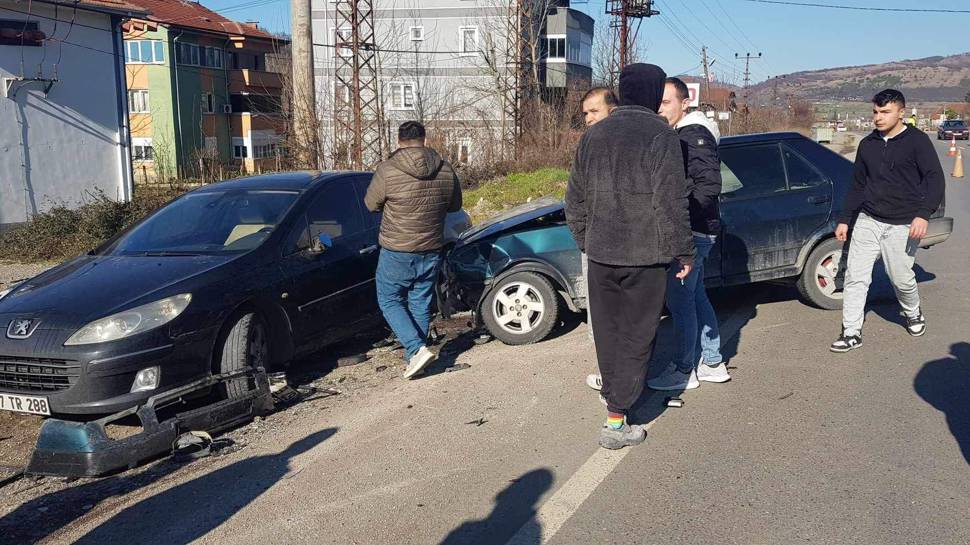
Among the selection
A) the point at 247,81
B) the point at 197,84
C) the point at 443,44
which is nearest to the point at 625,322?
the point at 443,44

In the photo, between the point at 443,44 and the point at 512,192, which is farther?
the point at 443,44

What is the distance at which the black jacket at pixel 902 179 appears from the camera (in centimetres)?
606

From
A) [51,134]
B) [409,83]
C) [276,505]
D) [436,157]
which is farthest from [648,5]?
[276,505]

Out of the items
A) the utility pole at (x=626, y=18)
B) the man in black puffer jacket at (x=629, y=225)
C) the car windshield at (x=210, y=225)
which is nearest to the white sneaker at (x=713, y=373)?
the man in black puffer jacket at (x=629, y=225)

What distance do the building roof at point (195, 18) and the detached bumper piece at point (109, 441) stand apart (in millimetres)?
46121

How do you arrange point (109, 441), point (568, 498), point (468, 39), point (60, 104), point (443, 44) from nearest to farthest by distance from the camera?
point (568, 498), point (109, 441), point (60, 104), point (468, 39), point (443, 44)

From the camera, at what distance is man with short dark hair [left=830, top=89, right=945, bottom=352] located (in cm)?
608

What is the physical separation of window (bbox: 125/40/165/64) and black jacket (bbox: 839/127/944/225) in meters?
49.7

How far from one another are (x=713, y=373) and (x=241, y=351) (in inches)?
127

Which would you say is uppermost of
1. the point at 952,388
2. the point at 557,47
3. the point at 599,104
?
the point at 557,47

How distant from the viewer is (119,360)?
198 inches

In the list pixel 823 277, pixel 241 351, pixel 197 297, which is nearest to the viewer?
pixel 197 297

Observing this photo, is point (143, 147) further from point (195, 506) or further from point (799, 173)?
point (195, 506)

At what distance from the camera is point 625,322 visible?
455 cm
